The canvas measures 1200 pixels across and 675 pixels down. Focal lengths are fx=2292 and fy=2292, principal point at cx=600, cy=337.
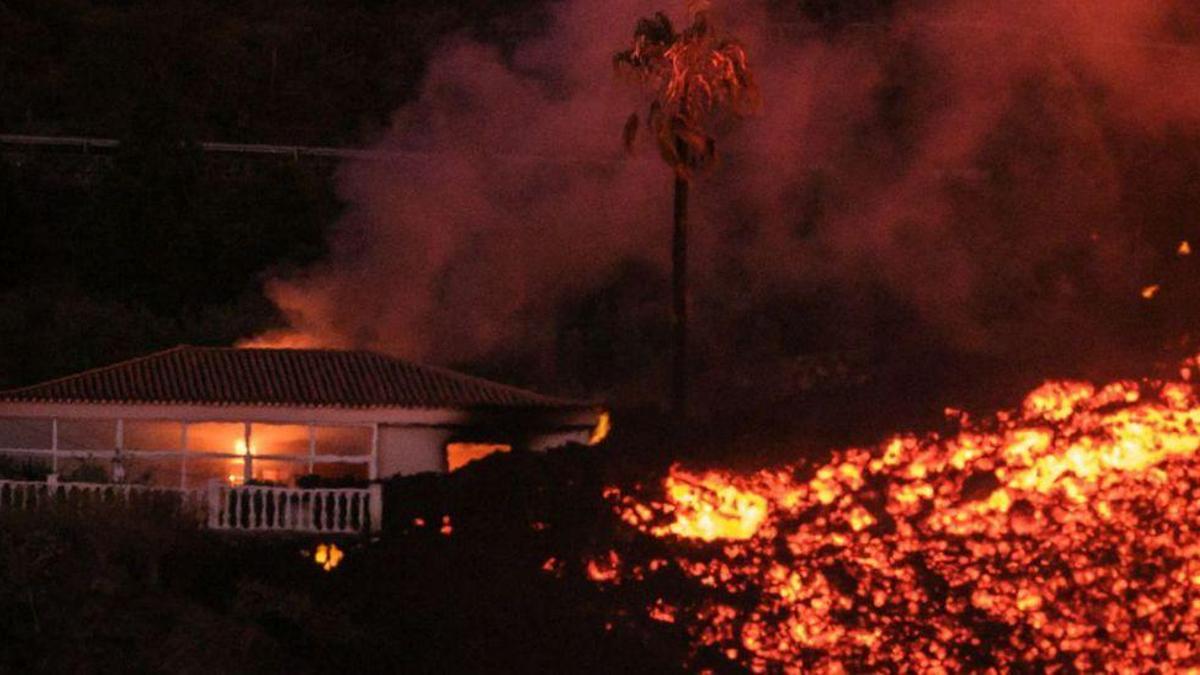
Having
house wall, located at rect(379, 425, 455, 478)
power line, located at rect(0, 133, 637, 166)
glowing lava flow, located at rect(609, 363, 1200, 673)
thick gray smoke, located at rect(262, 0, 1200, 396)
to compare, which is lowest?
glowing lava flow, located at rect(609, 363, 1200, 673)

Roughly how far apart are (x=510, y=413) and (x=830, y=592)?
1013 cm

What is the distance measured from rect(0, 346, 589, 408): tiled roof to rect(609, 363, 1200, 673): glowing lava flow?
344 inches

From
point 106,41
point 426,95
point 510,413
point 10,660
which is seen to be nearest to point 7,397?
point 510,413

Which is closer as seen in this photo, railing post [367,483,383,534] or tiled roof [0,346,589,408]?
railing post [367,483,383,534]

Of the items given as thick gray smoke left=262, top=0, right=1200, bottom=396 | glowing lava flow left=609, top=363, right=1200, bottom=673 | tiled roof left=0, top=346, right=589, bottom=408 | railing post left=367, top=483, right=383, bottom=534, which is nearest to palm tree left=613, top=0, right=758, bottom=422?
tiled roof left=0, top=346, right=589, bottom=408

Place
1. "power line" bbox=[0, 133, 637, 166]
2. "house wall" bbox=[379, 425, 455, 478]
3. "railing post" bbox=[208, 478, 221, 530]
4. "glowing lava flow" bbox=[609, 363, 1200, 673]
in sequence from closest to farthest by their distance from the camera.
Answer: "glowing lava flow" bbox=[609, 363, 1200, 673] → "railing post" bbox=[208, 478, 221, 530] → "house wall" bbox=[379, 425, 455, 478] → "power line" bbox=[0, 133, 637, 166]

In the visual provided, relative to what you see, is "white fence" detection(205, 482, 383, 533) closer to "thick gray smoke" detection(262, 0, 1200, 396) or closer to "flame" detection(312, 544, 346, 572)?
"flame" detection(312, 544, 346, 572)

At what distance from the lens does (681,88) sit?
1032 inches

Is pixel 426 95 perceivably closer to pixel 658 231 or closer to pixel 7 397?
pixel 658 231

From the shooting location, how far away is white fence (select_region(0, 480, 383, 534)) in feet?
76.1

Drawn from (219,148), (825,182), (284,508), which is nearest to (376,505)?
(284,508)

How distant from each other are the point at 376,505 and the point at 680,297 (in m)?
5.20

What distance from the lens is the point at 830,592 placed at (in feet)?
63.4

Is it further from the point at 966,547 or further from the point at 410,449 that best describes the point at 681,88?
the point at 966,547
